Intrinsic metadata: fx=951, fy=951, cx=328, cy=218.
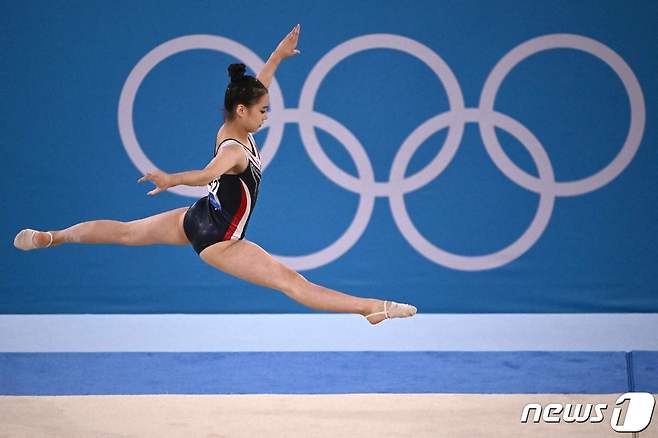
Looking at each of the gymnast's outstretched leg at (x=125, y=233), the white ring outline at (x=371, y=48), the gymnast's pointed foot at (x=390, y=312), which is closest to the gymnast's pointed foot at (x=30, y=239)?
the gymnast's outstretched leg at (x=125, y=233)

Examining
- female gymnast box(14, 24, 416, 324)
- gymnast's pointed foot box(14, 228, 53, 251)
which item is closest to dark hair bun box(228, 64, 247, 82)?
female gymnast box(14, 24, 416, 324)

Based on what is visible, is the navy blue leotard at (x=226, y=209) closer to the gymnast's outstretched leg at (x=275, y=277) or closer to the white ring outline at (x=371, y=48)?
the gymnast's outstretched leg at (x=275, y=277)

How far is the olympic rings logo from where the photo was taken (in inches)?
297

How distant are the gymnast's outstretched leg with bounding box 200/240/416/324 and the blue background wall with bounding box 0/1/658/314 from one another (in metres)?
2.90

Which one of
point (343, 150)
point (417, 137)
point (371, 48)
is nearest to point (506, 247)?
point (417, 137)

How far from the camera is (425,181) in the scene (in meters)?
7.63

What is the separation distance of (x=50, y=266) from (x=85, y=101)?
1.36m

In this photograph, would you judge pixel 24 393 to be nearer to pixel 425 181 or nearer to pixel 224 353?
pixel 224 353

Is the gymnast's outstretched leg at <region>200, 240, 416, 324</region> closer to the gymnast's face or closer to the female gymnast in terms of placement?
the female gymnast

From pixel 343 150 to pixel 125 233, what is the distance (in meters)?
3.03

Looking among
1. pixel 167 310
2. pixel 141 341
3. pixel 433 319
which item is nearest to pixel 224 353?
pixel 141 341

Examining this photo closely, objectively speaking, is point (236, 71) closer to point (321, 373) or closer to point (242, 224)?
point (242, 224)

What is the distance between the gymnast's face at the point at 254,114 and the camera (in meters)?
4.69

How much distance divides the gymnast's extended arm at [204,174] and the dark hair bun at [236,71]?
36cm
